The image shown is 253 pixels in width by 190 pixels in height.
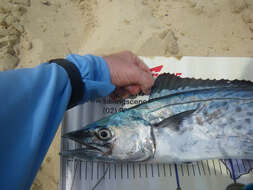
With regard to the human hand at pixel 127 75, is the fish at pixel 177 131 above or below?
below

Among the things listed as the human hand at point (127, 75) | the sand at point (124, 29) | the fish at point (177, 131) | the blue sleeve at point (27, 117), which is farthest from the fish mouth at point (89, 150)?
the sand at point (124, 29)

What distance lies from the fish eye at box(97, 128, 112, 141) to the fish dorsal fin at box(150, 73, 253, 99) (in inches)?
18.0

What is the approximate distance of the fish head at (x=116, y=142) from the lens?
1.14 m

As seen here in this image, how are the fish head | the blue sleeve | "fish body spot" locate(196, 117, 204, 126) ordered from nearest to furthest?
1. the blue sleeve
2. the fish head
3. "fish body spot" locate(196, 117, 204, 126)

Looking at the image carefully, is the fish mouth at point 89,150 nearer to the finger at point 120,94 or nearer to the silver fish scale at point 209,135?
the silver fish scale at point 209,135

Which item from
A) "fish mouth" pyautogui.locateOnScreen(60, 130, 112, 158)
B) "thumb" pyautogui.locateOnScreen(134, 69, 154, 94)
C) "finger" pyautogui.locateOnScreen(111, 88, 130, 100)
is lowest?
"fish mouth" pyautogui.locateOnScreen(60, 130, 112, 158)

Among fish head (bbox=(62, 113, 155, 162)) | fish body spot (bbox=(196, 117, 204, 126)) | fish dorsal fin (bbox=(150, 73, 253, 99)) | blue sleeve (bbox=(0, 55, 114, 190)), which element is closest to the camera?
blue sleeve (bbox=(0, 55, 114, 190))

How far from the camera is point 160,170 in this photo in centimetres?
140

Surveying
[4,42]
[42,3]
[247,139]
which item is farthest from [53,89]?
[42,3]

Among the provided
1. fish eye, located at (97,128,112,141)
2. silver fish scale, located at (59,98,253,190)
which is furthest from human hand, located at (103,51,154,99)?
silver fish scale, located at (59,98,253,190)

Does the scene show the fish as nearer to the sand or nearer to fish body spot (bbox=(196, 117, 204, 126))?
fish body spot (bbox=(196, 117, 204, 126))

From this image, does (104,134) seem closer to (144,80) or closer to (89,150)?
(89,150)

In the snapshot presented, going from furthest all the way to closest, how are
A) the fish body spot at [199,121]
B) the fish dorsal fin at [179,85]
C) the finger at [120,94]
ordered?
the finger at [120,94]
the fish dorsal fin at [179,85]
the fish body spot at [199,121]

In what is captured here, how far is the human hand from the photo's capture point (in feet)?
4.69
